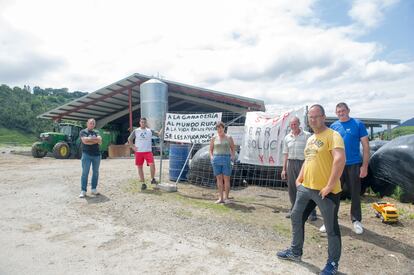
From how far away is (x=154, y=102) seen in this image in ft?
56.7

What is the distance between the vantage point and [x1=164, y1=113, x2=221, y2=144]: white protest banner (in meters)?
6.97

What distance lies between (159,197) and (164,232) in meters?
2.09

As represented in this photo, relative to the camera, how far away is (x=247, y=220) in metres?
4.77

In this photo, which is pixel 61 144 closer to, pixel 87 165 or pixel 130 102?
pixel 130 102

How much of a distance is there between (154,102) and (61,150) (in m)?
5.66

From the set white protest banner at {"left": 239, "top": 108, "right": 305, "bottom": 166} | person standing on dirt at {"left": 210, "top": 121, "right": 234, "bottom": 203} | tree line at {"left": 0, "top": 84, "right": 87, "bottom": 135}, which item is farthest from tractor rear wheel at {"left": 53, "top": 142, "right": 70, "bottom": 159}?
tree line at {"left": 0, "top": 84, "right": 87, "bottom": 135}

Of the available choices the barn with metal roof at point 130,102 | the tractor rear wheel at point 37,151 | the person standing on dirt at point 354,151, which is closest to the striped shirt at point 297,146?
the person standing on dirt at point 354,151

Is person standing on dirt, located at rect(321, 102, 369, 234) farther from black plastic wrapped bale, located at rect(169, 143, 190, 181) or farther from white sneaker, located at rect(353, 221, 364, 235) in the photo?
black plastic wrapped bale, located at rect(169, 143, 190, 181)

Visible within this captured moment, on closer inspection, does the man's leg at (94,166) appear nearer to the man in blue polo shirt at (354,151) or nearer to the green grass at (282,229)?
the green grass at (282,229)

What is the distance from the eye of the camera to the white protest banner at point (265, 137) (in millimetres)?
6937

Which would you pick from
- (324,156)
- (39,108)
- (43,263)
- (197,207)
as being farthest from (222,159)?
(39,108)

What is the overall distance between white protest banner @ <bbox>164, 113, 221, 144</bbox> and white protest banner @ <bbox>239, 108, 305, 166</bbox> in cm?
96

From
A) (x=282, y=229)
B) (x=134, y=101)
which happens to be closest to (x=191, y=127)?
(x=282, y=229)

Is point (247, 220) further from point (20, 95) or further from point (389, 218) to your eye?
point (20, 95)
